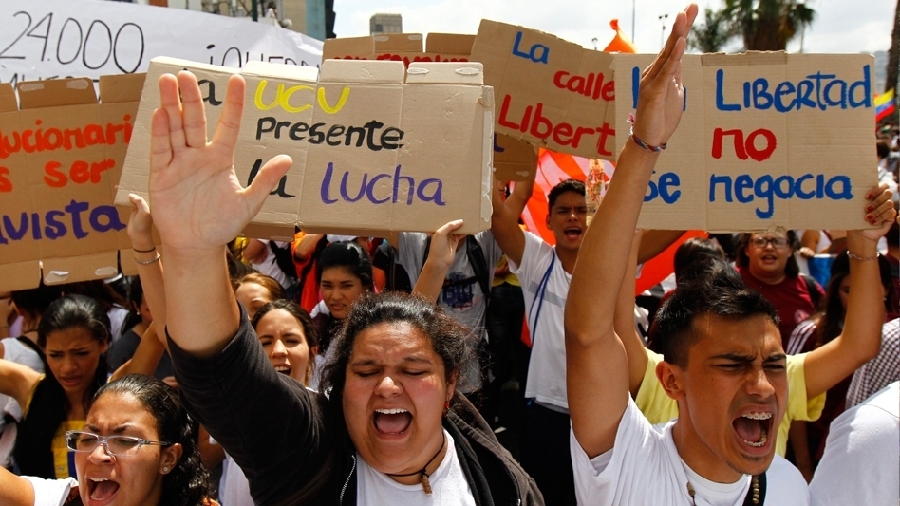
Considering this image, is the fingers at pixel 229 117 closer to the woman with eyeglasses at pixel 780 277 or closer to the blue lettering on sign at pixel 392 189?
the blue lettering on sign at pixel 392 189

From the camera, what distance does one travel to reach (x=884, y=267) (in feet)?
11.8

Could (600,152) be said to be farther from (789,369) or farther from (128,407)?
(128,407)

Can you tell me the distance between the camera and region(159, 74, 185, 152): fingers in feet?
4.33

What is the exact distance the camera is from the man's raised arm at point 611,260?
1697 mm

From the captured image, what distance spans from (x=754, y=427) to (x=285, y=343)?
170 cm

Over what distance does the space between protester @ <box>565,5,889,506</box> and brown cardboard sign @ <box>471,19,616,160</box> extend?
49.0 inches

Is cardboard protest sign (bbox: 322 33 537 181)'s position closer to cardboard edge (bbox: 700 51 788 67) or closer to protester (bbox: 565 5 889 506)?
cardboard edge (bbox: 700 51 788 67)

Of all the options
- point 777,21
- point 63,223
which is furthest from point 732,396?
point 777,21

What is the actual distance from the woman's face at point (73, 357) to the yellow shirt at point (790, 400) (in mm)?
2055

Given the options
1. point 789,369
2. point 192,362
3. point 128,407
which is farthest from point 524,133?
point 192,362

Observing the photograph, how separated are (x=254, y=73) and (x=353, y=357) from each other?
1107 millimetres

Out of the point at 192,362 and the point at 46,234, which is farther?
→ the point at 46,234

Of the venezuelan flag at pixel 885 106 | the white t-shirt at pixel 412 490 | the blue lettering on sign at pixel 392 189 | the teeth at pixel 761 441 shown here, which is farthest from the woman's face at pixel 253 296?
the venezuelan flag at pixel 885 106

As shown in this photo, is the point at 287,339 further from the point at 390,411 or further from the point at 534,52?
the point at 534,52
